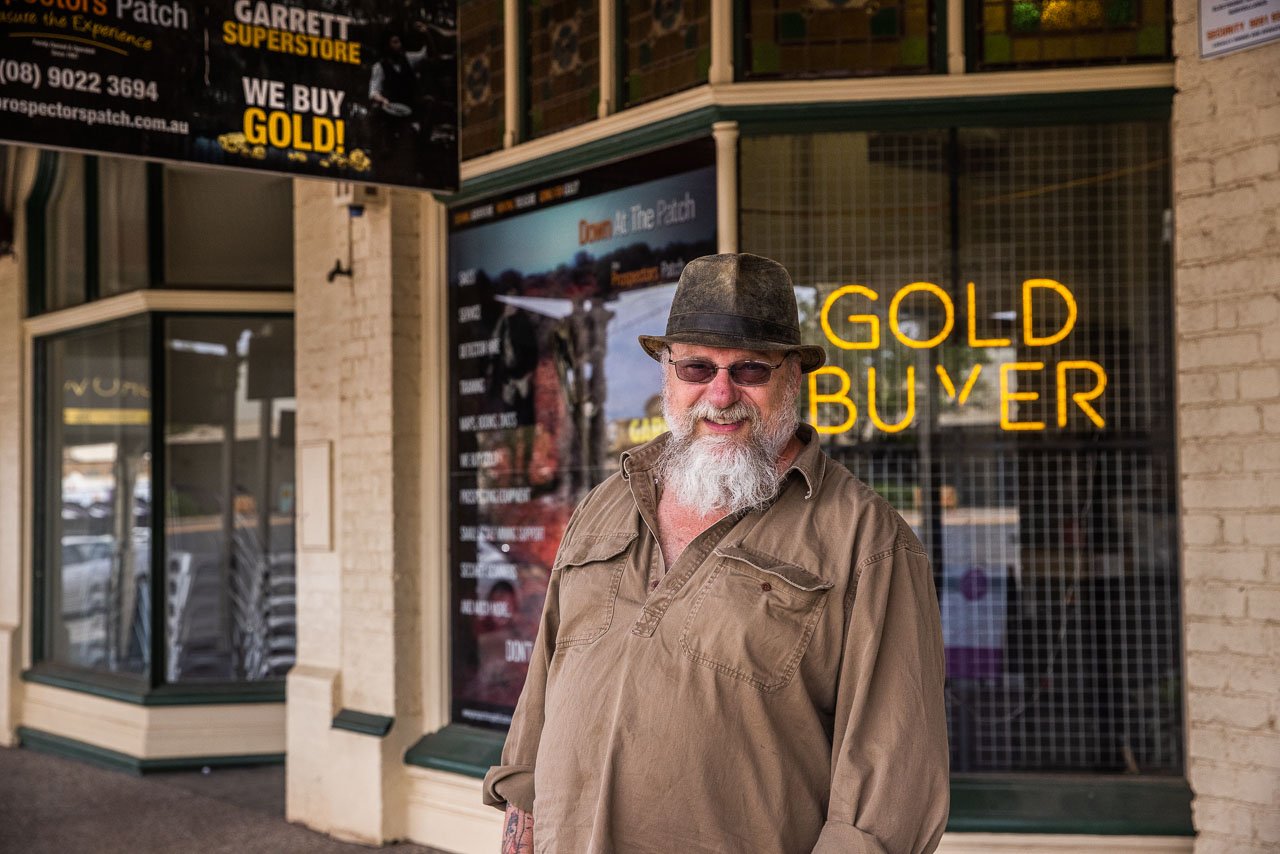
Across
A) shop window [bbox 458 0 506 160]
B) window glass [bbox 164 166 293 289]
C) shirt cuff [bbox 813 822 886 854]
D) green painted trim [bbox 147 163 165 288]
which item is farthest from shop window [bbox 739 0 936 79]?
green painted trim [bbox 147 163 165 288]

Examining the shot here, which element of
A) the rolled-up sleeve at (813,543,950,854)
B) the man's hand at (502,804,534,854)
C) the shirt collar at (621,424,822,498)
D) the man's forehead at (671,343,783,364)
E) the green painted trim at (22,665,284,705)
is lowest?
the green painted trim at (22,665,284,705)

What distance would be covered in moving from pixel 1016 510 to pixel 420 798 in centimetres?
332

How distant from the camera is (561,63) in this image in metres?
6.45

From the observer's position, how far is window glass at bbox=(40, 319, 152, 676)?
9.12 metres

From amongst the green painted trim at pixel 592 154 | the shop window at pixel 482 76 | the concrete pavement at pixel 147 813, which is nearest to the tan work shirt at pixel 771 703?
the green painted trim at pixel 592 154

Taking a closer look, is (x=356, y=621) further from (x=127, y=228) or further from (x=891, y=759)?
(x=891, y=759)

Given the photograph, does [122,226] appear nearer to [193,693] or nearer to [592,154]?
[193,693]

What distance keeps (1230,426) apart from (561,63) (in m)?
3.47

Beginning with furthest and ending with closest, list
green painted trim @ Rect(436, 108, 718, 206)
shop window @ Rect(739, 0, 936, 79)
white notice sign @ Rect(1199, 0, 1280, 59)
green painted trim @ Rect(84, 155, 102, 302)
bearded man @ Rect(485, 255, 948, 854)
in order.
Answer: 1. green painted trim @ Rect(84, 155, 102, 302)
2. green painted trim @ Rect(436, 108, 718, 206)
3. shop window @ Rect(739, 0, 936, 79)
4. white notice sign @ Rect(1199, 0, 1280, 59)
5. bearded man @ Rect(485, 255, 948, 854)

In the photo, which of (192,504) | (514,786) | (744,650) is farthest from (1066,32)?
(192,504)

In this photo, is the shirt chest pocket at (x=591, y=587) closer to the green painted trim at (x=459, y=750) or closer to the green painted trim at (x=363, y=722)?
the green painted trim at (x=459, y=750)

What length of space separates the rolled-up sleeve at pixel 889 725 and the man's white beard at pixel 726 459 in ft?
0.96

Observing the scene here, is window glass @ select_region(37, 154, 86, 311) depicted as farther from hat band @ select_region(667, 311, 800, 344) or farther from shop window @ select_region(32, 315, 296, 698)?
hat band @ select_region(667, 311, 800, 344)

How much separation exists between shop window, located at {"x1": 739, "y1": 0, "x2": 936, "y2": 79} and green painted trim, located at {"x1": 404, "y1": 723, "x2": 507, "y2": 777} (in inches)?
131
